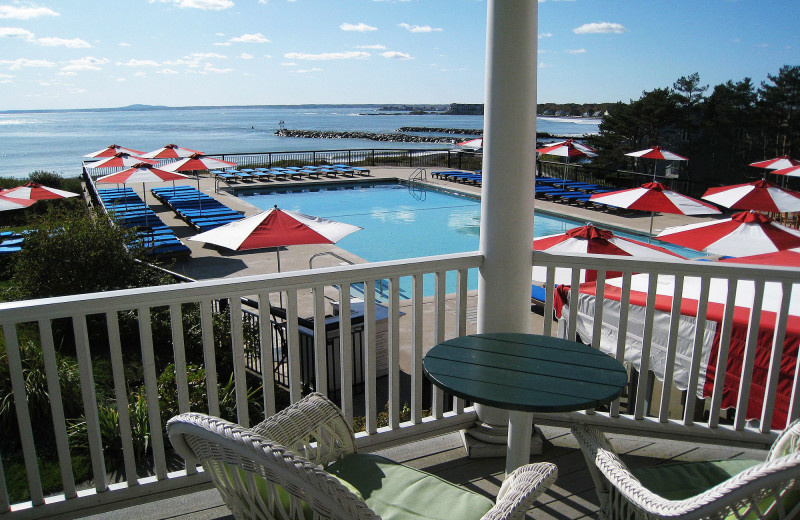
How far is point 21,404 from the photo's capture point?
7.10ft

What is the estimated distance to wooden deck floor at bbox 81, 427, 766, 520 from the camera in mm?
2473

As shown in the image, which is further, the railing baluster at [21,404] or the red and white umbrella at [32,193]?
the red and white umbrella at [32,193]

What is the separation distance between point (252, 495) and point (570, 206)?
58.4ft

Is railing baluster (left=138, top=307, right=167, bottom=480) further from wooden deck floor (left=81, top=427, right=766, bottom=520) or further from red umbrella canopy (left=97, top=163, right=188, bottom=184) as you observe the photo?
red umbrella canopy (left=97, top=163, right=188, bottom=184)

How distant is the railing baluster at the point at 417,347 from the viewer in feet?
9.12

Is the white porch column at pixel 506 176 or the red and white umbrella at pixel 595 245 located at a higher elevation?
the white porch column at pixel 506 176

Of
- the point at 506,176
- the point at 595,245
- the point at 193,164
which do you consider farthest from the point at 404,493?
the point at 193,164

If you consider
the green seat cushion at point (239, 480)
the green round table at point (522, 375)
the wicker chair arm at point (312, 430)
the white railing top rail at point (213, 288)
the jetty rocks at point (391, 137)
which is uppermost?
the white railing top rail at point (213, 288)

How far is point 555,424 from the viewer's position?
3094 millimetres

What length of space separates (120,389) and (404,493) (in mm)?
1223

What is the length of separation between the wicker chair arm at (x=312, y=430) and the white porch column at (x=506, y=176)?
43.4 inches

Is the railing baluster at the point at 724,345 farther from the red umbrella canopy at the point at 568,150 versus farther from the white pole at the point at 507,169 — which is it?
the red umbrella canopy at the point at 568,150

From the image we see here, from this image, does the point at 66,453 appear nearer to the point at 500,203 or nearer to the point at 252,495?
the point at 252,495

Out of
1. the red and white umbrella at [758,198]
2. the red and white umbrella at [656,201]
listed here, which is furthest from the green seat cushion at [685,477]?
the red and white umbrella at [758,198]
